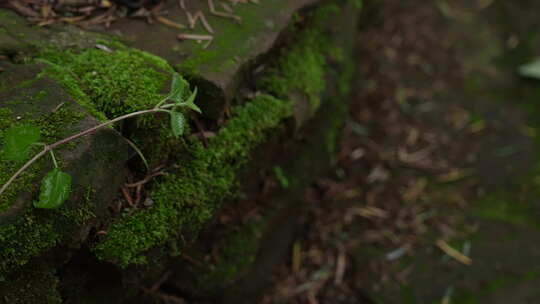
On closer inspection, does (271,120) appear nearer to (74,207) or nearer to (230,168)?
(230,168)

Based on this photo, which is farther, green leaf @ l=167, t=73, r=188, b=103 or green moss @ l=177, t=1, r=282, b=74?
green moss @ l=177, t=1, r=282, b=74

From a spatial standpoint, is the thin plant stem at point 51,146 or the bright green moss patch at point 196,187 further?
the bright green moss patch at point 196,187

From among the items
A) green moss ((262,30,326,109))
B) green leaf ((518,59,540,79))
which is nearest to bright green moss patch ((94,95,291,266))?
green moss ((262,30,326,109))

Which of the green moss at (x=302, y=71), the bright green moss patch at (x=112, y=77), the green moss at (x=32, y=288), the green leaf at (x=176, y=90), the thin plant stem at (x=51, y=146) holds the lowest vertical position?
the green moss at (x=32, y=288)

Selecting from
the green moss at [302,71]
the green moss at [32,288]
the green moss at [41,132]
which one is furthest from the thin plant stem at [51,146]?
the green moss at [302,71]

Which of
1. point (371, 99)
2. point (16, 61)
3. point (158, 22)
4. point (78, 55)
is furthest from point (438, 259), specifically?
point (16, 61)

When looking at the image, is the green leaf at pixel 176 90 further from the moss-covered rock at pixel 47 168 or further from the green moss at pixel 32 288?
the green moss at pixel 32 288

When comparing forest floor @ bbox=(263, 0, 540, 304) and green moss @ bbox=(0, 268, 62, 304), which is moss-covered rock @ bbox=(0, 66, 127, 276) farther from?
forest floor @ bbox=(263, 0, 540, 304)
